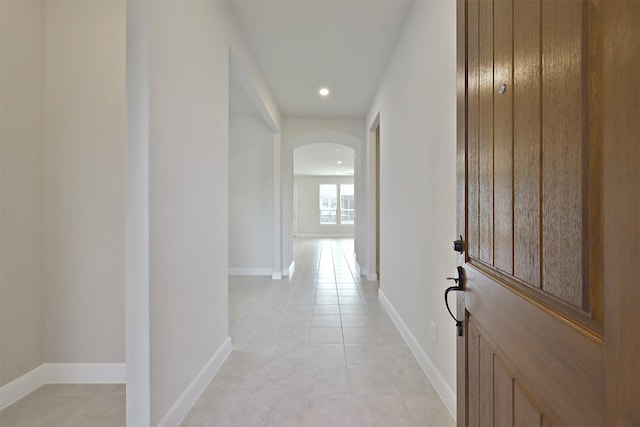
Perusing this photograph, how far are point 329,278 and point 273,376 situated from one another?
300cm

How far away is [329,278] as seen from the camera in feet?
16.4

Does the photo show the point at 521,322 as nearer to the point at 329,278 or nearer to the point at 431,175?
the point at 431,175

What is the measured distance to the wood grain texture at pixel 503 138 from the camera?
72 centimetres

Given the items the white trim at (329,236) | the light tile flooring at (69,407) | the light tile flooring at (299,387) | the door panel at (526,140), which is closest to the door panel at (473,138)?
the door panel at (526,140)

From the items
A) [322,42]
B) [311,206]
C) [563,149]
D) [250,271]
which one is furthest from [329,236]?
[563,149]

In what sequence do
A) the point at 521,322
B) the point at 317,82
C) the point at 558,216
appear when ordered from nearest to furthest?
the point at 558,216 → the point at 521,322 → the point at 317,82

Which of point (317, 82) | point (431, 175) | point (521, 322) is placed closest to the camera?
point (521, 322)

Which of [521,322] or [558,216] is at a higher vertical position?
[558,216]

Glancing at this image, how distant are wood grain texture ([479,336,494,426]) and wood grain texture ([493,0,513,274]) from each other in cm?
26

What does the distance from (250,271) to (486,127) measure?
15.7 ft

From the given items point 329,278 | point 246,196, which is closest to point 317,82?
point 246,196

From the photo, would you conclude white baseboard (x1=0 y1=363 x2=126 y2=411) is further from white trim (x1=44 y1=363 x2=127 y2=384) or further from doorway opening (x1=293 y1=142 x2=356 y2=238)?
doorway opening (x1=293 y1=142 x2=356 y2=238)

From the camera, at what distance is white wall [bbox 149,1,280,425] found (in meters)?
1.37

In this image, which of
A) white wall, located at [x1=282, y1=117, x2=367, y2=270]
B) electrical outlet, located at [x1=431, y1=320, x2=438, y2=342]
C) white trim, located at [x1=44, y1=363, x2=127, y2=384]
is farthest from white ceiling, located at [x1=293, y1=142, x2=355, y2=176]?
white trim, located at [x1=44, y1=363, x2=127, y2=384]
